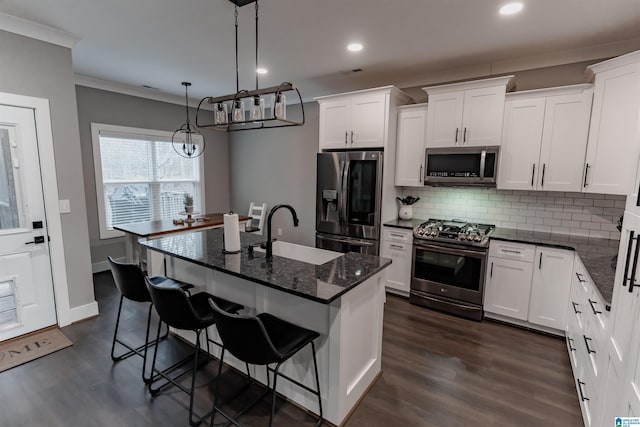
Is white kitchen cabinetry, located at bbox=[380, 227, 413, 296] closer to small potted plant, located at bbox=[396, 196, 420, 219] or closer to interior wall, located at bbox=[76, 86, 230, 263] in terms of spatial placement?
small potted plant, located at bbox=[396, 196, 420, 219]

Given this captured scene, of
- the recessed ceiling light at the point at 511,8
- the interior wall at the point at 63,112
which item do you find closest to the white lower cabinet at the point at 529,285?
the recessed ceiling light at the point at 511,8

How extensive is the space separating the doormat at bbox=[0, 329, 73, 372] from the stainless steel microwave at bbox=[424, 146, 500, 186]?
4.00 m

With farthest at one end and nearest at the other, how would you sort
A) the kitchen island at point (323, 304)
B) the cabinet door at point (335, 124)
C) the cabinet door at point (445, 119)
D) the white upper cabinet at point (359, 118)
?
the cabinet door at point (335, 124), the white upper cabinet at point (359, 118), the cabinet door at point (445, 119), the kitchen island at point (323, 304)

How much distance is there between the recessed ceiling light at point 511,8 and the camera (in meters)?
2.17

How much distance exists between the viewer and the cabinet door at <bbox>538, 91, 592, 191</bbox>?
2871 millimetres

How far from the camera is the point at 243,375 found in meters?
2.33

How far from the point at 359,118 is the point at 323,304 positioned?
2.69 m

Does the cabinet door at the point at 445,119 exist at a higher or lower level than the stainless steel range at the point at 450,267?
higher

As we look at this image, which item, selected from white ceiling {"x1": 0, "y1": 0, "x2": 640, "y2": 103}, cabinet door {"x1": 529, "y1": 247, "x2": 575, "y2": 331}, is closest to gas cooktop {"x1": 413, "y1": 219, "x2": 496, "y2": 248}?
cabinet door {"x1": 529, "y1": 247, "x2": 575, "y2": 331}

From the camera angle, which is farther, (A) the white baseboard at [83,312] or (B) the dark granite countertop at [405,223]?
(B) the dark granite countertop at [405,223]

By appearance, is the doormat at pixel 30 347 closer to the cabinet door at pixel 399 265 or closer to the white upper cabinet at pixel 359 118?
the cabinet door at pixel 399 265

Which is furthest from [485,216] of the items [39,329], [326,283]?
[39,329]

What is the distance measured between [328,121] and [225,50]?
1.49m

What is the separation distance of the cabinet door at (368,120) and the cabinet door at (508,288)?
1.86 meters
